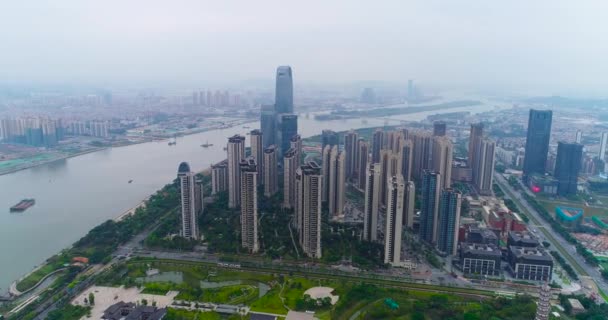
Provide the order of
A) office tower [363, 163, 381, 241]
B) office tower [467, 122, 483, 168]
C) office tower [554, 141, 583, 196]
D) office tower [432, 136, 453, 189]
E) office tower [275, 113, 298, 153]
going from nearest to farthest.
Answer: office tower [363, 163, 381, 241]
office tower [432, 136, 453, 189]
office tower [554, 141, 583, 196]
office tower [467, 122, 483, 168]
office tower [275, 113, 298, 153]

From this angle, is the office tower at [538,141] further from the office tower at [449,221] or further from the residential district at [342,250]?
the office tower at [449,221]

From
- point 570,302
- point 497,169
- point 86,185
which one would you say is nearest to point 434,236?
point 570,302

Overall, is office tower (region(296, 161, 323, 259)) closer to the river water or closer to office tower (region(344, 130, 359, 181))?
the river water

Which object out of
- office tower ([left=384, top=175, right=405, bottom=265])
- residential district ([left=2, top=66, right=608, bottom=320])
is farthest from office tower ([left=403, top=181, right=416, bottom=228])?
office tower ([left=384, top=175, right=405, bottom=265])

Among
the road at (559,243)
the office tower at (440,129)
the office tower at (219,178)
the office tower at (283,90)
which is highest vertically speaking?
the office tower at (283,90)

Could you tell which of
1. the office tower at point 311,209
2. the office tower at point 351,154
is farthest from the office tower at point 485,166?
the office tower at point 311,209
